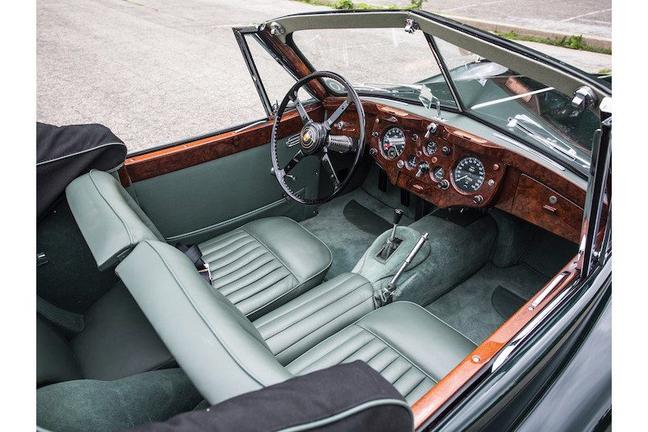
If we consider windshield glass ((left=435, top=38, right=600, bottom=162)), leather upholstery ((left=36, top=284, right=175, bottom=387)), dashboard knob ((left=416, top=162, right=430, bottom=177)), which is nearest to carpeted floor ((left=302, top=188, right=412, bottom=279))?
dashboard knob ((left=416, top=162, right=430, bottom=177))

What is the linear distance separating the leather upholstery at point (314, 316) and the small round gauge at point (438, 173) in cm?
72

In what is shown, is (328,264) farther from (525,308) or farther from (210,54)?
(210,54)

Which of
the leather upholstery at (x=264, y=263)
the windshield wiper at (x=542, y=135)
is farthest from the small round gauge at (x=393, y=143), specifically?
the leather upholstery at (x=264, y=263)

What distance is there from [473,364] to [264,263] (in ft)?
3.94

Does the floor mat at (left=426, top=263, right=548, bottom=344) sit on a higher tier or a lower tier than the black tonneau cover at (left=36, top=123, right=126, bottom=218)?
lower

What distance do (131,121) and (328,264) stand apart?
132 inches

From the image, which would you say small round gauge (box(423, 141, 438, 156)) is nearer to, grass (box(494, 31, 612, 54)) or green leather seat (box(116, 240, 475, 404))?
green leather seat (box(116, 240, 475, 404))

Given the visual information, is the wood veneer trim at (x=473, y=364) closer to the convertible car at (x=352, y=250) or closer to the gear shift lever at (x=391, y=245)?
the convertible car at (x=352, y=250)

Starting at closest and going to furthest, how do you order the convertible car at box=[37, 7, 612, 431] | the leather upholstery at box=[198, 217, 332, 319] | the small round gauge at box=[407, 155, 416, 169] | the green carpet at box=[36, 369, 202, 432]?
1. the green carpet at box=[36, 369, 202, 432]
2. the convertible car at box=[37, 7, 612, 431]
3. the leather upholstery at box=[198, 217, 332, 319]
4. the small round gauge at box=[407, 155, 416, 169]

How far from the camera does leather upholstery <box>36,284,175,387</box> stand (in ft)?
4.40

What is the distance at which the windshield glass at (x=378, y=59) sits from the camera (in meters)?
2.20

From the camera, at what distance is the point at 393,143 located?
2633 millimetres

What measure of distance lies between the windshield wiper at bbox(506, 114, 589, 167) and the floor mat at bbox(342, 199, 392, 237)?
112 centimetres

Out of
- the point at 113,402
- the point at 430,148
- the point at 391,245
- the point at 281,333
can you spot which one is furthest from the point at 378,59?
the point at 113,402
